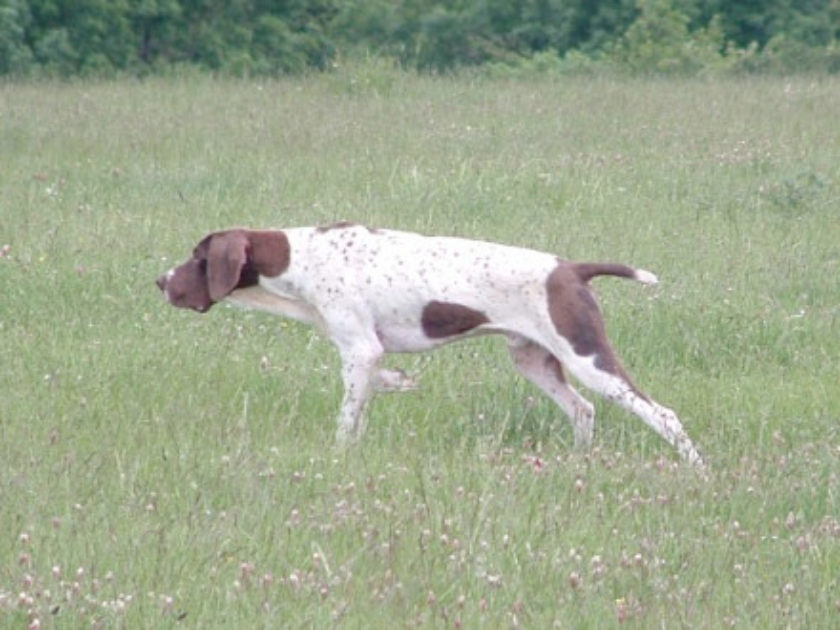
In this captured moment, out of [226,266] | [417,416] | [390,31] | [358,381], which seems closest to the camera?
[358,381]

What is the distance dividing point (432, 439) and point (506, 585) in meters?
2.12

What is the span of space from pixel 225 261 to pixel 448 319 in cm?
89

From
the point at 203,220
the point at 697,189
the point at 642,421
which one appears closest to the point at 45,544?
the point at 642,421

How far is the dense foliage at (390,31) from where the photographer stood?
30.5 m

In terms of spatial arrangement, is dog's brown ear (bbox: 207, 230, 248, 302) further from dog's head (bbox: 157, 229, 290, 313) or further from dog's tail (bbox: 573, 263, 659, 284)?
dog's tail (bbox: 573, 263, 659, 284)

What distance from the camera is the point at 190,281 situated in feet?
24.1

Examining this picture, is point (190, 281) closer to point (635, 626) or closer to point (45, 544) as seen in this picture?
point (45, 544)

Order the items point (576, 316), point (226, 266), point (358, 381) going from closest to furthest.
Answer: point (576, 316) → point (358, 381) → point (226, 266)

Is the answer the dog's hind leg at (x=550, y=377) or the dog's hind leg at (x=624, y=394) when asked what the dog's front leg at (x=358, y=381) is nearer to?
the dog's hind leg at (x=550, y=377)

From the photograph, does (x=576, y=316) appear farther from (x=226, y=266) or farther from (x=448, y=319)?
(x=226, y=266)

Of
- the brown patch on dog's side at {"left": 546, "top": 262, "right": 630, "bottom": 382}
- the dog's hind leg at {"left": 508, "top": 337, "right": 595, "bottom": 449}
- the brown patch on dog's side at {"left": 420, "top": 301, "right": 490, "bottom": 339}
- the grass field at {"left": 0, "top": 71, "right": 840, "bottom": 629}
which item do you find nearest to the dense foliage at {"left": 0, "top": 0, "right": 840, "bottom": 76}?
the grass field at {"left": 0, "top": 71, "right": 840, "bottom": 629}

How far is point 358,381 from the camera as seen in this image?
7.00 meters

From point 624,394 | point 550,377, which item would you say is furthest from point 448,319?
point 624,394

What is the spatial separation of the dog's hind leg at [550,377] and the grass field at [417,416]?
0.13 metres
